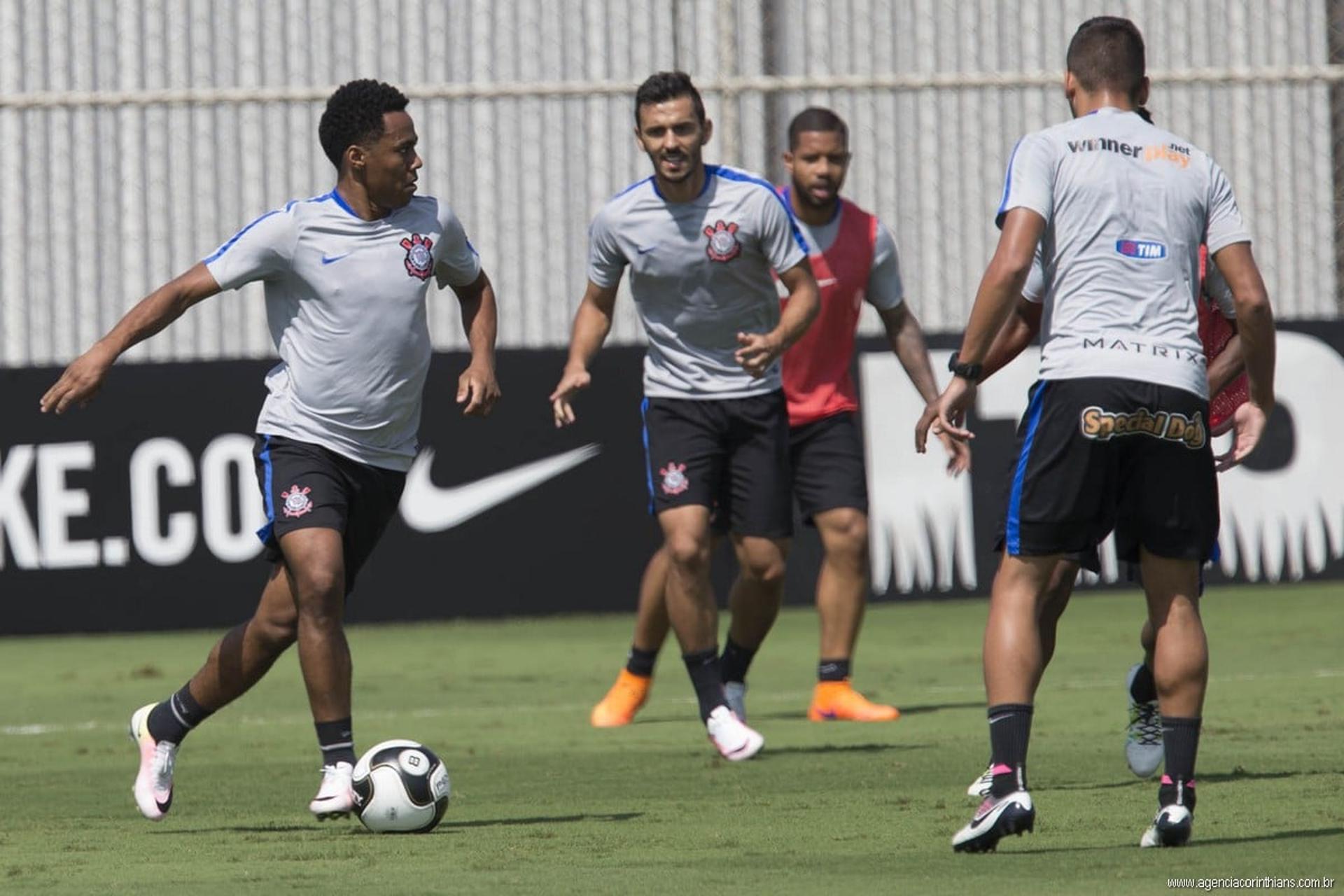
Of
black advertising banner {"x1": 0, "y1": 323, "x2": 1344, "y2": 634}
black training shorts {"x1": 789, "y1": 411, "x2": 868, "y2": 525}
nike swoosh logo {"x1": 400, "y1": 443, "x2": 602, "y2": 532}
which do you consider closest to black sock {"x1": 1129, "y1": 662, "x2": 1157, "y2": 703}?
black training shorts {"x1": 789, "y1": 411, "x2": 868, "y2": 525}

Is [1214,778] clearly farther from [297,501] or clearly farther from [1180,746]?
[297,501]

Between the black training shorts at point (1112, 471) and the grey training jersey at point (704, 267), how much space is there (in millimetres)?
2803

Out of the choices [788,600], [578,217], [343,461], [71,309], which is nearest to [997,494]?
[788,600]

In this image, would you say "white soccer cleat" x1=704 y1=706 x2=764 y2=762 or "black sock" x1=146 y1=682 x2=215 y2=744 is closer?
"black sock" x1=146 y1=682 x2=215 y2=744

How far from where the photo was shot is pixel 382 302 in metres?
6.86

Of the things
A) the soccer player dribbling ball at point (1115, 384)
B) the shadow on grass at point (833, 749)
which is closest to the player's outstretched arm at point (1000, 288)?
the soccer player dribbling ball at point (1115, 384)

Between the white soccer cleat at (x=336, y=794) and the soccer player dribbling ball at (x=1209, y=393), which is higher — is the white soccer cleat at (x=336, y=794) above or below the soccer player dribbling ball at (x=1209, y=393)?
below

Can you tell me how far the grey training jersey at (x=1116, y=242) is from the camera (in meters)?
5.66

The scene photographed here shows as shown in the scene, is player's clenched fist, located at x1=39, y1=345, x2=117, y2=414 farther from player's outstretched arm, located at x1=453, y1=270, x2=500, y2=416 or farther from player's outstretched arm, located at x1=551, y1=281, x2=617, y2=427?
player's outstretched arm, located at x1=551, y1=281, x2=617, y2=427

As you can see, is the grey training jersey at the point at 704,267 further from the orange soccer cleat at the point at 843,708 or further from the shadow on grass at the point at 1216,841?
the shadow on grass at the point at 1216,841

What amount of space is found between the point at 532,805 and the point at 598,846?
99 centimetres

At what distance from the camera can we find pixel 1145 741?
23.3 feet

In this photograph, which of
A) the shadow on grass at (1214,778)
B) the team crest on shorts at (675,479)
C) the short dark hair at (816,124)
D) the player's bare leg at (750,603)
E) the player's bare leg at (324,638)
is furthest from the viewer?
the short dark hair at (816,124)

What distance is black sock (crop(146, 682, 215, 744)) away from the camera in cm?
690
